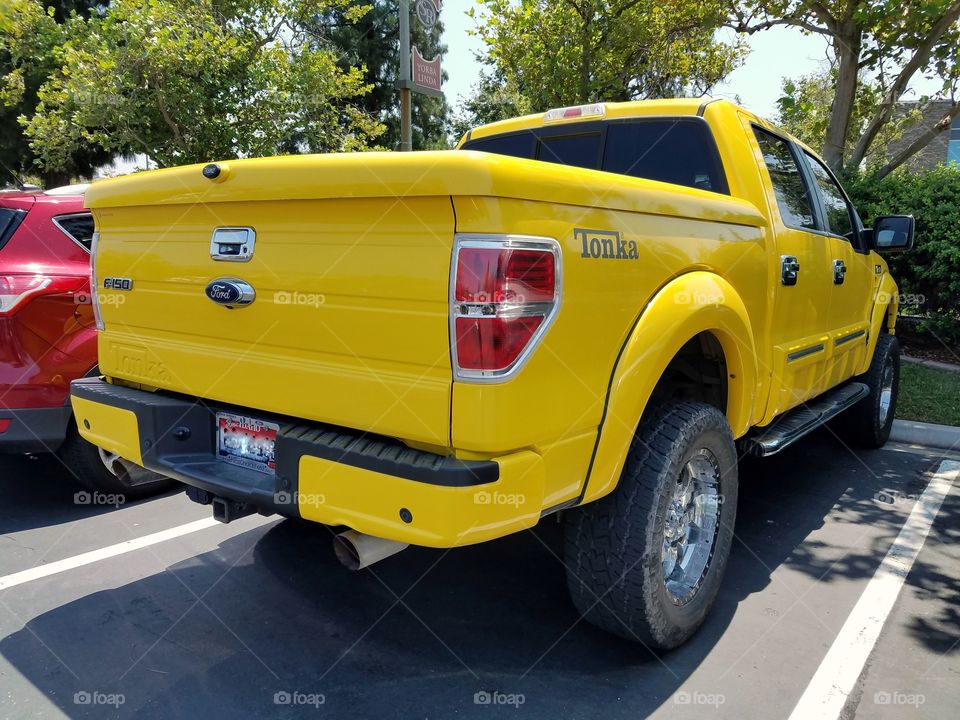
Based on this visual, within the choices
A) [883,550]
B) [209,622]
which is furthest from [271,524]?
[883,550]

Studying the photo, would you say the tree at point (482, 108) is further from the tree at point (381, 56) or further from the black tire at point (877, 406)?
the black tire at point (877, 406)

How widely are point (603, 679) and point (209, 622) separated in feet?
5.34

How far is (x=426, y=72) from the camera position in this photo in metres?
7.41

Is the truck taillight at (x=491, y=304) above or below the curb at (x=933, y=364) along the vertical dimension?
above

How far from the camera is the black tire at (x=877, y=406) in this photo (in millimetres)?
5418

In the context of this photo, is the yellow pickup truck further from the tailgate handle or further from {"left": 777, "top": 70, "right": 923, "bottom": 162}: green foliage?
{"left": 777, "top": 70, "right": 923, "bottom": 162}: green foliage

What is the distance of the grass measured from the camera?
250 inches

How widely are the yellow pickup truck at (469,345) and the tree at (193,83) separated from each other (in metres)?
6.81

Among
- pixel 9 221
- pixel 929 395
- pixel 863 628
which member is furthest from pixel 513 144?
pixel 929 395

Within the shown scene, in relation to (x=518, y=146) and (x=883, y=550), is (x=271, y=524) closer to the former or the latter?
(x=518, y=146)

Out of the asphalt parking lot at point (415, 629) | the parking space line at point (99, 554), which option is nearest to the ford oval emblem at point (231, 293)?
the asphalt parking lot at point (415, 629)

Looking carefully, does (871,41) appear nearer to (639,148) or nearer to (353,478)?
(639,148)

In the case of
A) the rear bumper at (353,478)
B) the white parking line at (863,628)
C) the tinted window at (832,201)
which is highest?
the tinted window at (832,201)

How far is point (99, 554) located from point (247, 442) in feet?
5.64
